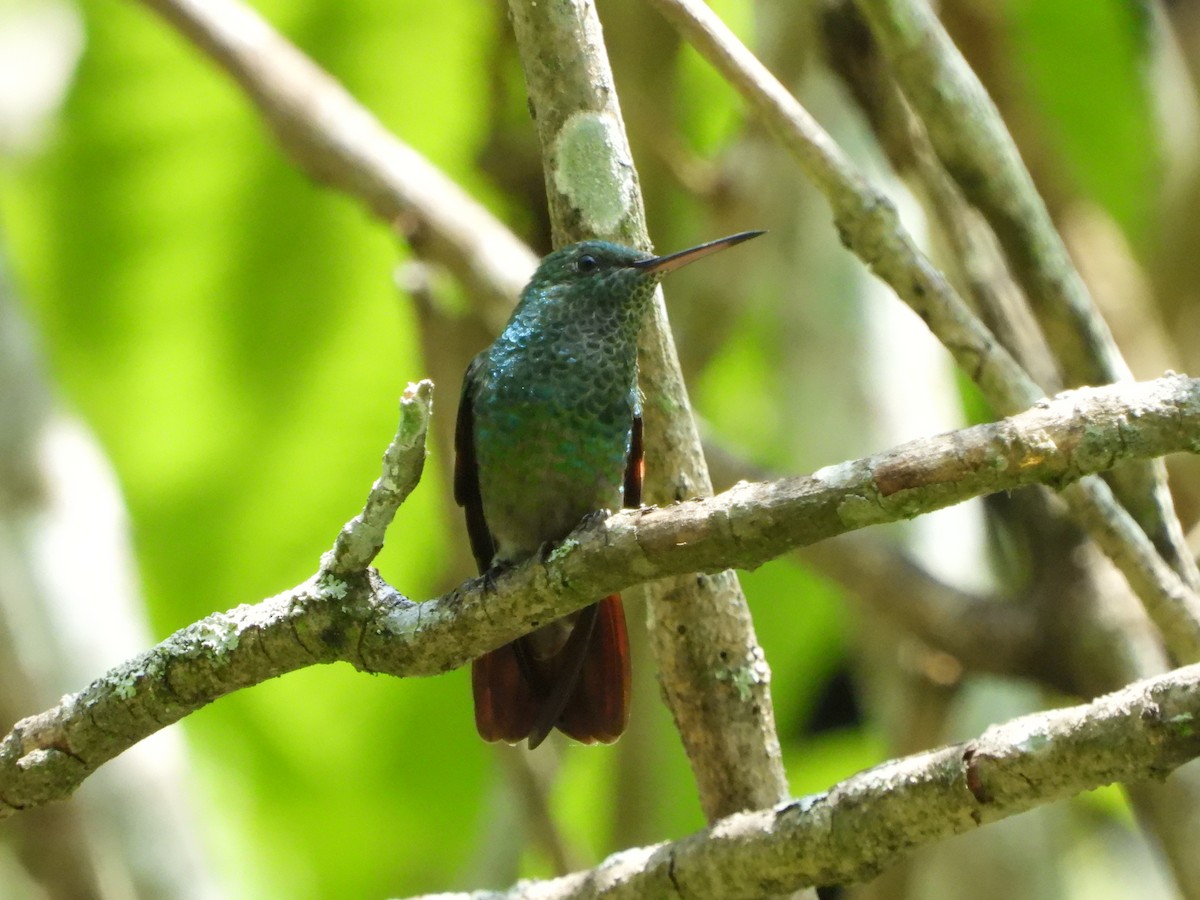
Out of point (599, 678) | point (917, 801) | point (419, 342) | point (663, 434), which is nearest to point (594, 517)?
point (663, 434)

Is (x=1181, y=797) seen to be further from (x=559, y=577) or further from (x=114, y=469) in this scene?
(x=114, y=469)

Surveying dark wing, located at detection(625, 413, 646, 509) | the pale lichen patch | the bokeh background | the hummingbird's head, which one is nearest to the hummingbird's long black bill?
the hummingbird's head

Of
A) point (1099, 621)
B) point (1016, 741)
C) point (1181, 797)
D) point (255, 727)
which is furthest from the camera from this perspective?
point (255, 727)

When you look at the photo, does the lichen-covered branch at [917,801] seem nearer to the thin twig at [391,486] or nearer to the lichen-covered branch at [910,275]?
the lichen-covered branch at [910,275]

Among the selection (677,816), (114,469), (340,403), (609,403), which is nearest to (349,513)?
(340,403)

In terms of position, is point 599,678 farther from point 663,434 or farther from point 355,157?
point 355,157

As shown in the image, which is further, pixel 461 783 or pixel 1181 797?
pixel 461 783

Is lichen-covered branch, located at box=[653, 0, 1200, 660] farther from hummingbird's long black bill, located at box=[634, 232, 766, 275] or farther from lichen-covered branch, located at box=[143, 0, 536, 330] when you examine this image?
lichen-covered branch, located at box=[143, 0, 536, 330]

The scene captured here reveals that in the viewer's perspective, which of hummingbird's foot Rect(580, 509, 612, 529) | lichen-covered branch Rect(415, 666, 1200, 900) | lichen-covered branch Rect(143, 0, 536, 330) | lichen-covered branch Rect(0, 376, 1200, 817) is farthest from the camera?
lichen-covered branch Rect(143, 0, 536, 330)
